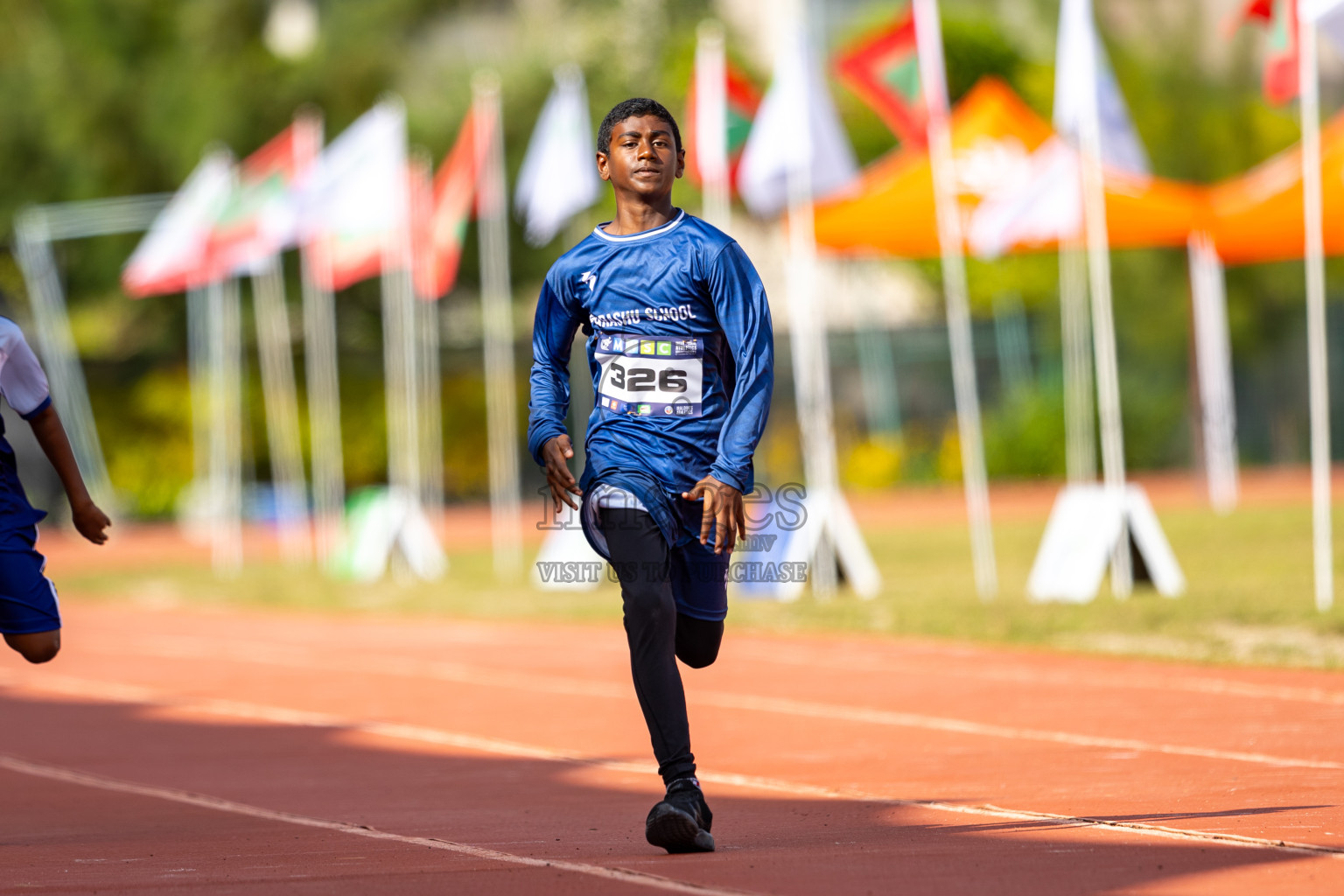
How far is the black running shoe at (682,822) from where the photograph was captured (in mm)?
5340

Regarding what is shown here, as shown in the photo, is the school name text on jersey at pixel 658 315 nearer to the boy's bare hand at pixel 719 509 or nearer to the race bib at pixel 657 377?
the race bib at pixel 657 377

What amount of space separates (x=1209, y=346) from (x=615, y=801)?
21.0 m

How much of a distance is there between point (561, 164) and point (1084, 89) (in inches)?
247

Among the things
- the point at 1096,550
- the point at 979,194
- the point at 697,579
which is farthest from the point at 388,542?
the point at 697,579

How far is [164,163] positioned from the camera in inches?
1361

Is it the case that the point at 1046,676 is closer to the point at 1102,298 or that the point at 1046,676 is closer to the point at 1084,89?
the point at 1102,298

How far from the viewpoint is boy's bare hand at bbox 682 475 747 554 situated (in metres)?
5.37

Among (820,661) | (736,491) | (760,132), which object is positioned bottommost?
(820,661)

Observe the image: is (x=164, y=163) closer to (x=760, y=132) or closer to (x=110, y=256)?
(x=110, y=256)

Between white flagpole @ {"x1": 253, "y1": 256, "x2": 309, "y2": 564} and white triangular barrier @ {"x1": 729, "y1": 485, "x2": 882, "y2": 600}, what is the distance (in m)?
8.60

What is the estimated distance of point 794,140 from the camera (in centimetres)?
1684

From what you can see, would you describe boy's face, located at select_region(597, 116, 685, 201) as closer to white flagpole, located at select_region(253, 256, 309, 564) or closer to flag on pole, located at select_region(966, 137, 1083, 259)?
flag on pole, located at select_region(966, 137, 1083, 259)

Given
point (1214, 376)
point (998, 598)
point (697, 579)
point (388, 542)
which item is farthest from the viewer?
point (1214, 376)

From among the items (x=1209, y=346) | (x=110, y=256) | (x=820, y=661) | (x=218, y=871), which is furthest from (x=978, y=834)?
(x=110, y=256)
